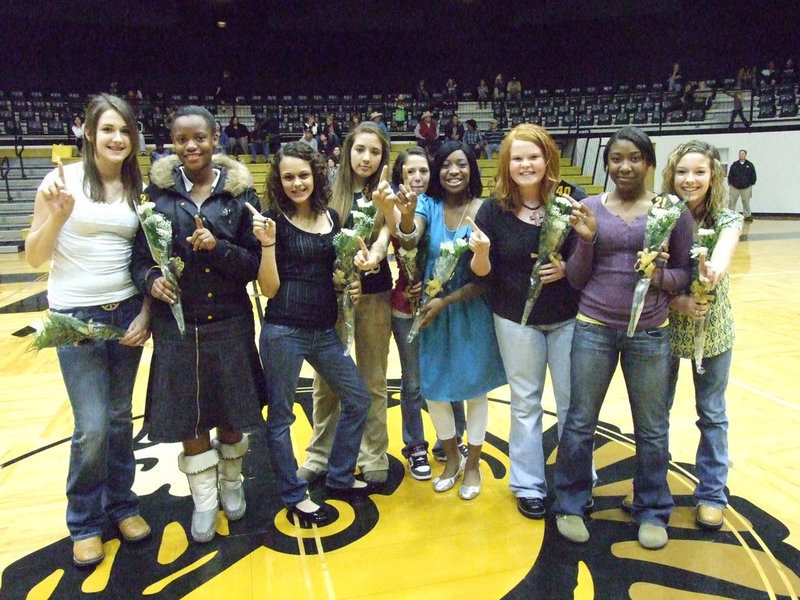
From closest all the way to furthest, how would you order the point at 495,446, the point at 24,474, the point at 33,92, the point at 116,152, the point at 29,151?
the point at 116,152 < the point at 24,474 < the point at 495,446 < the point at 29,151 < the point at 33,92

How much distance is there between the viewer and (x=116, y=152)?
2.25m

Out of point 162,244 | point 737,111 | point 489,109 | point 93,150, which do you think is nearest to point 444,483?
point 162,244

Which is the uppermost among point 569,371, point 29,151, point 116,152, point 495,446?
point 29,151

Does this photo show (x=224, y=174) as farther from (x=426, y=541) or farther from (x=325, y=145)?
(x=325, y=145)

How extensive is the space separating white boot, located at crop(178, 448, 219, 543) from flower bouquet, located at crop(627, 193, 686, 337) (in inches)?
71.4

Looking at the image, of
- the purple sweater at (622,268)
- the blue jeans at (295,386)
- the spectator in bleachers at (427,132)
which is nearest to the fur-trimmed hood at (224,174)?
the blue jeans at (295,386)

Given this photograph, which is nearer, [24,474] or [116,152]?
[116,152]

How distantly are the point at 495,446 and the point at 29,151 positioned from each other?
14.7 metres

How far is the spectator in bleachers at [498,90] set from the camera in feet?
58.2

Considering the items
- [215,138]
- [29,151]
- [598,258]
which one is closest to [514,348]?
[598,258]

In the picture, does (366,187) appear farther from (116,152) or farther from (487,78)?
(487,78)

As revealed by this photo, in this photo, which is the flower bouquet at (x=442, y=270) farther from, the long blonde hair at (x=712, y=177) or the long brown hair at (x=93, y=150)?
the long brown hair at (x=93, y=150)

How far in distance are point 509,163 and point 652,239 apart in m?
0.66

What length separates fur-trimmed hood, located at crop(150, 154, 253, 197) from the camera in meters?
2.29
